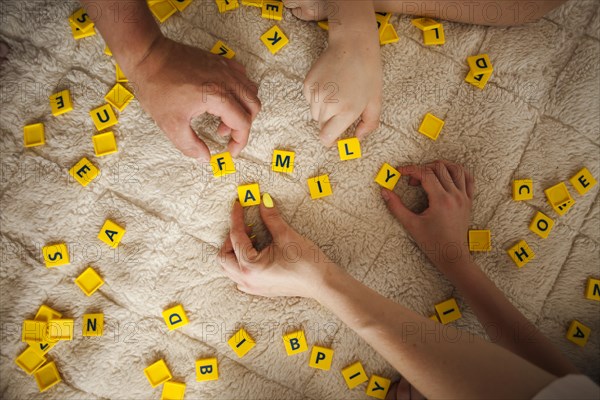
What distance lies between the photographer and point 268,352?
43.0 inches

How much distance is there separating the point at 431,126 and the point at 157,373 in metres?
1.00

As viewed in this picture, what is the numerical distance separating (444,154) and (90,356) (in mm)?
1104

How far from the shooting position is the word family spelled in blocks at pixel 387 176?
1141mm

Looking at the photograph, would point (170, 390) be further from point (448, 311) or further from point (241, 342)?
point (448, 311)

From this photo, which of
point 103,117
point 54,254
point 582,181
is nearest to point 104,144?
point 103,117

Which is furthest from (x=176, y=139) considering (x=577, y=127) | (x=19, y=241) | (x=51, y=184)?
(x=577, y=127)

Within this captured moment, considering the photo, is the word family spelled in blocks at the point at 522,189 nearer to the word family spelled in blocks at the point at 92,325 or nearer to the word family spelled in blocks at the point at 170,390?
the word family spelled in blocks at the point at 170,390

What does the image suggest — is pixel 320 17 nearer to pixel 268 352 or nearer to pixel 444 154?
pixel 444 154

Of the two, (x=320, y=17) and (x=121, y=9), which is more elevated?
(x=320, y=17)

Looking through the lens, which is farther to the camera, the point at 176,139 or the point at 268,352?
the point at 268,352

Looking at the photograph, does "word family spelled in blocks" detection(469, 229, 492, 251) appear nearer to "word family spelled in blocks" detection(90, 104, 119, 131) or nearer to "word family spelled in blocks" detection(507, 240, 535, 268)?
"word family spelled in blocks" detection(507, 240, 535, 268)

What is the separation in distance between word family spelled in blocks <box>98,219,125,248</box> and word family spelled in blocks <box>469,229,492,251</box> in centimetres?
95

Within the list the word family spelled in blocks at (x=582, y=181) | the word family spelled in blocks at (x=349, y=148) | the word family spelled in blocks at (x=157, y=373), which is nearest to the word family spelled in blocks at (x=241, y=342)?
the word family spelled in blocks at (x=157, y=373)

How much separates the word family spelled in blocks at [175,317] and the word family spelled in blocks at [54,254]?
30cm
